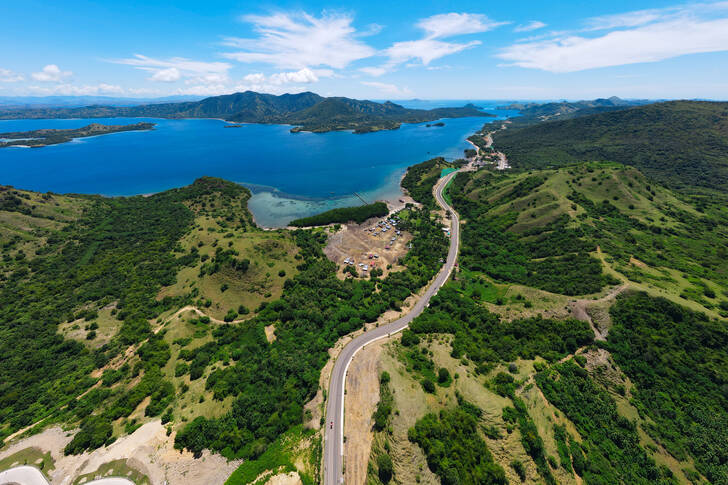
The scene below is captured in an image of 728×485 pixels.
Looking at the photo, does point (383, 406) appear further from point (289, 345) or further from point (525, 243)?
point (525, 243)

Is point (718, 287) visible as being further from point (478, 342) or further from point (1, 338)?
point (1, 338)

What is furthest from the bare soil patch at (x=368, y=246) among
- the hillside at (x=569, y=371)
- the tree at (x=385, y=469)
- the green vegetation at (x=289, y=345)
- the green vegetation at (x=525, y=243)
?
the tree at (x=385, y=469)

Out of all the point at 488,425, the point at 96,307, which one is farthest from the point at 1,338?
the point at 488,425

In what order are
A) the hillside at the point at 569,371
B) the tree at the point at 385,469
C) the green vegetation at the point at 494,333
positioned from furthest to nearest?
the green vegetation at the point at 494,333 → the hillside at the point at 569,371 → the tree at the point at 385,469

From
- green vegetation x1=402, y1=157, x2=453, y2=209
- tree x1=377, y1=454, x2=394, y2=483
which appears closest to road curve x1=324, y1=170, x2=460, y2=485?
tree x1=377, y1=454, x2=394, y2=483

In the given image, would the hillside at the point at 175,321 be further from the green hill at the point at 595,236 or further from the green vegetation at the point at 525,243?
the green hill at the point at 595,236

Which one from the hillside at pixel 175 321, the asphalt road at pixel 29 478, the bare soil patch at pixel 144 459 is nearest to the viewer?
the asphalt road at pixel 29 478
